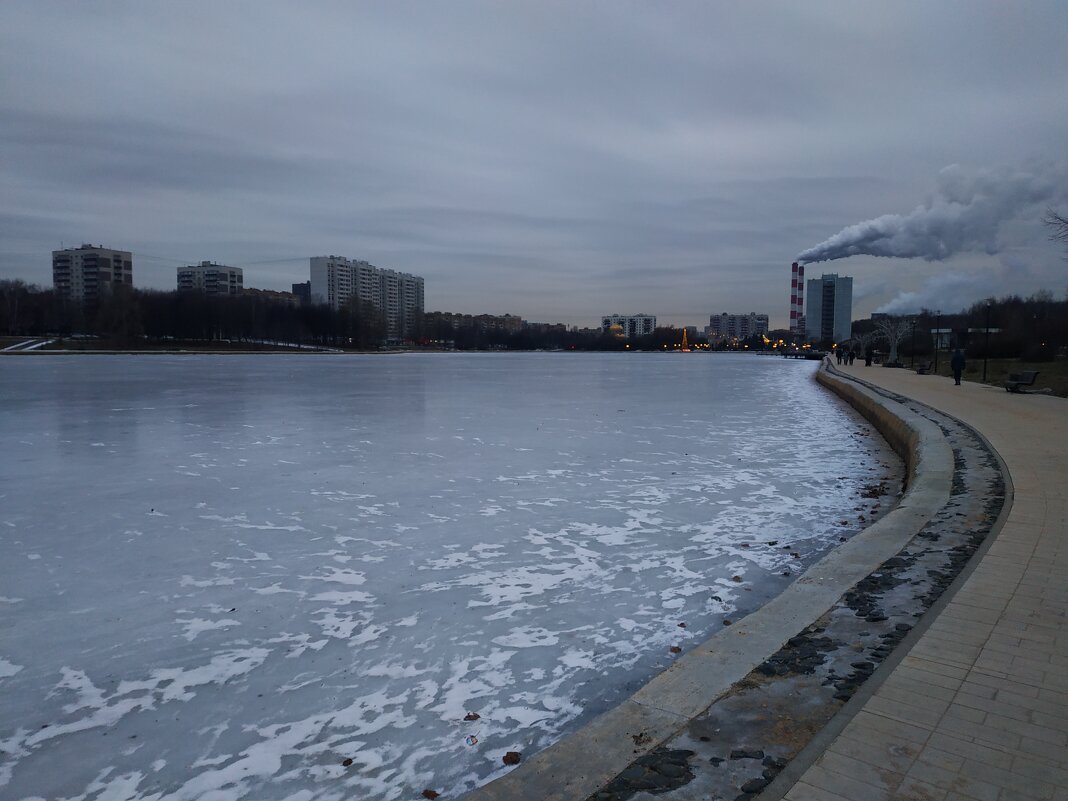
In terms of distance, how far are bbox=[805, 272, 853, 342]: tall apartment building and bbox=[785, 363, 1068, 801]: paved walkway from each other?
16481 centimetres

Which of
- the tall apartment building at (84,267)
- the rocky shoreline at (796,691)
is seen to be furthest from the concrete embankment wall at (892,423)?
the tall apartment building at (84,267)

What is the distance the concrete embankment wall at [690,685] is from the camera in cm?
247

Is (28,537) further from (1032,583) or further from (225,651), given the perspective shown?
(1032,583)

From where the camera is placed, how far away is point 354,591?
4.99 meters

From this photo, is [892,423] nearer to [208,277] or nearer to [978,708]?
[978,708]

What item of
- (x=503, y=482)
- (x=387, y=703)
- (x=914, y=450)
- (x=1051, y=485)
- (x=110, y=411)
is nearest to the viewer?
(x=387, y=703)

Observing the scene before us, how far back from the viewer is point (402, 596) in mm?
4910

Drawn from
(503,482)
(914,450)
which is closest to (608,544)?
(503,482)

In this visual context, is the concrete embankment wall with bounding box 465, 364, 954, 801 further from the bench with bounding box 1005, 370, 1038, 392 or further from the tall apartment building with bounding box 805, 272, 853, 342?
the tall apartment building with bounding box 805, 272, 853, 342

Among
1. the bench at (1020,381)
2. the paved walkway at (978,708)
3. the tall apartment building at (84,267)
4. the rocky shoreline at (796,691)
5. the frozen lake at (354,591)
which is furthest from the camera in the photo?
the tall apartment building at (84,267)

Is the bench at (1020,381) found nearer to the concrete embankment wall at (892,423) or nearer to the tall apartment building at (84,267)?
the concrete embankment wall at (892,423)

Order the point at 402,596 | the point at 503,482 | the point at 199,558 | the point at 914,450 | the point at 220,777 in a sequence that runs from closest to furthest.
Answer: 1. the point at 220,777
2. the point at 402,596
3. the point at 199,558
4. the point at 503,482
5. the point at 914,450

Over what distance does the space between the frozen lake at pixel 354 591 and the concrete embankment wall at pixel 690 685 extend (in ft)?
1.40

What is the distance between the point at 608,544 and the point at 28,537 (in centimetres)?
509
